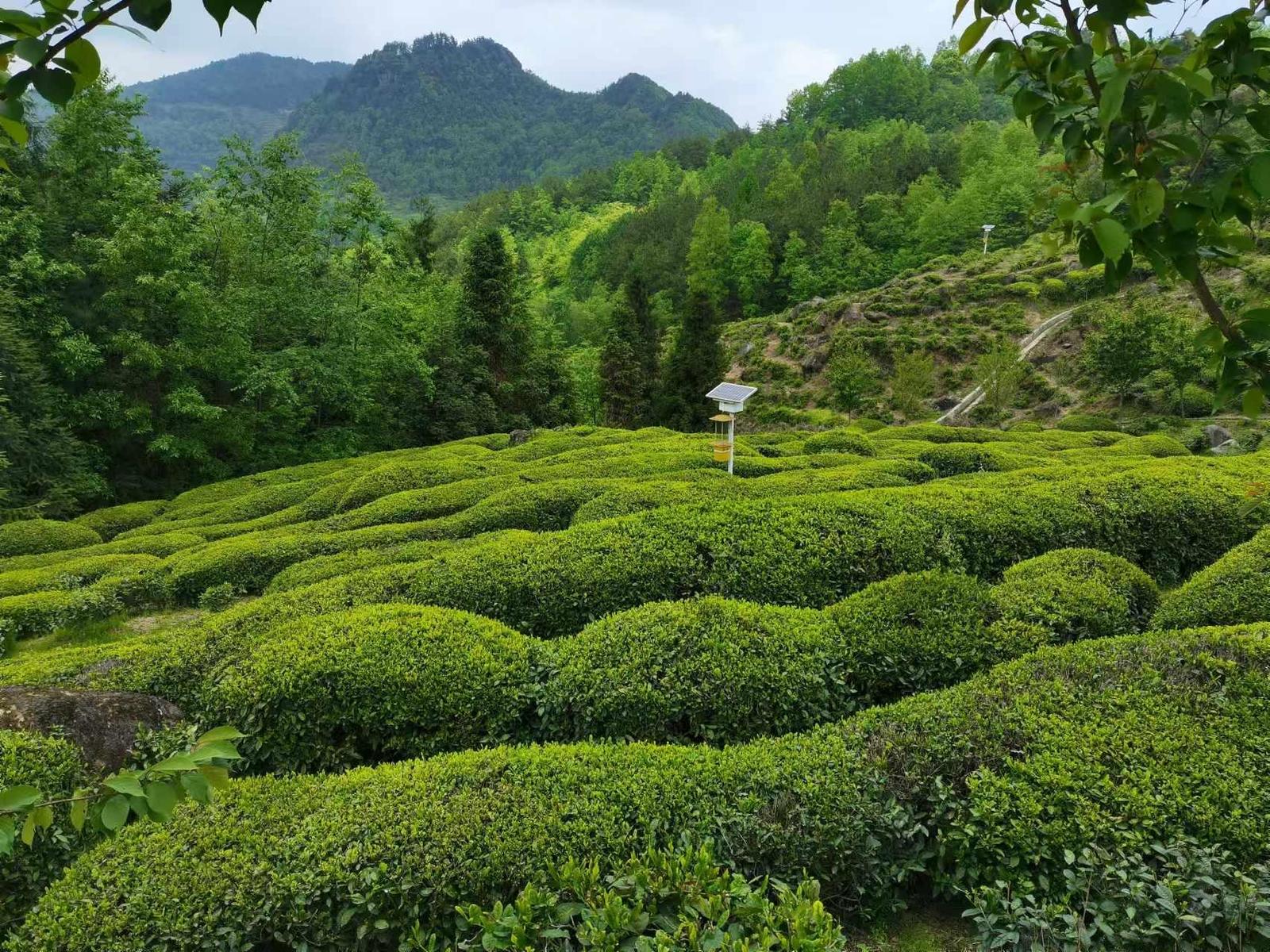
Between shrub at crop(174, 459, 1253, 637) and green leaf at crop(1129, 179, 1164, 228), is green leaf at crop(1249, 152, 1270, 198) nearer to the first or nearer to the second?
green leaf at crop(1129, 179, 1164, 228)

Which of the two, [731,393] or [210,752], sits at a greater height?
[210,752]

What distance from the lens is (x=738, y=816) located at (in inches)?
139

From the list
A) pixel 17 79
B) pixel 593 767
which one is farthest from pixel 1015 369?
pixel 17 79

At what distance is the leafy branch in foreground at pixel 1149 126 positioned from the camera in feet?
3.78

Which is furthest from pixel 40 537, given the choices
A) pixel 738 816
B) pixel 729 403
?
pixel 738 816

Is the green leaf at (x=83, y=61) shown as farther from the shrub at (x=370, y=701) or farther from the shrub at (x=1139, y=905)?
the shrub at (x=370, y=701)

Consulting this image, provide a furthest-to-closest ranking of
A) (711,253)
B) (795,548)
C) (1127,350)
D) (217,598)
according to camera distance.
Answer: (711,253)
(1127,350)
(217,598)
(795,548)

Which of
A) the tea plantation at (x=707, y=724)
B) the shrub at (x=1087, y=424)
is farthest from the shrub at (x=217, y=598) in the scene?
the shrub at (x=1087, y=424)

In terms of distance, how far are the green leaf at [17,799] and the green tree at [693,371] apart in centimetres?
2980

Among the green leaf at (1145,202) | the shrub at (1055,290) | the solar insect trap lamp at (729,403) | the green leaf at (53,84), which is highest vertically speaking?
the shrub at (1055,290)

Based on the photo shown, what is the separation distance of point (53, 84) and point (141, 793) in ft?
3.57

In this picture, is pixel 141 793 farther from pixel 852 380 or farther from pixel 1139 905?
pixel 852 380

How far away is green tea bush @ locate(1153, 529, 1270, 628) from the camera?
209 inches

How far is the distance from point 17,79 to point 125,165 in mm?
24123
